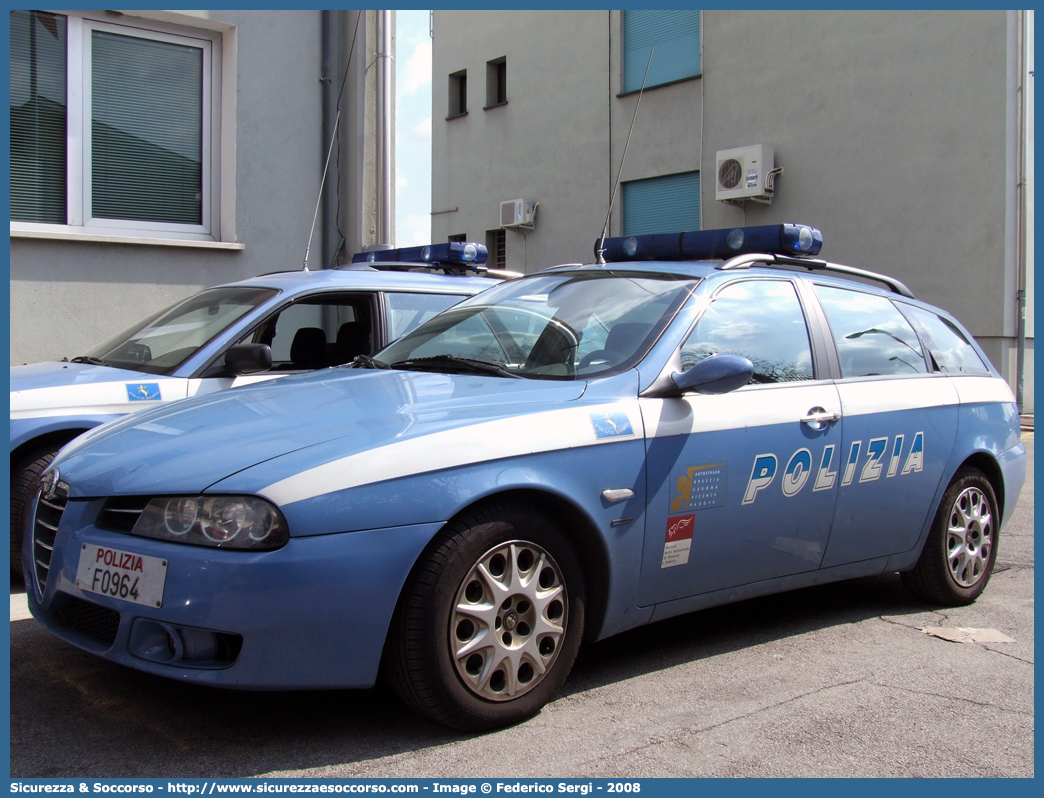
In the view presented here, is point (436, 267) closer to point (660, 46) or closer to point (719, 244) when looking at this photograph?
point (719, 244)

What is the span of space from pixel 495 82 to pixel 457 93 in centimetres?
145

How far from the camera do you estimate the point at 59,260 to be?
7.81 metres

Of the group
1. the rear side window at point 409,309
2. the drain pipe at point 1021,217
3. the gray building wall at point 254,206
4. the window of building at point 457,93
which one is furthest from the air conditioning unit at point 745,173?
the rear side window at point 409,309

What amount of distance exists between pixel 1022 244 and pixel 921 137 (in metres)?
2.23

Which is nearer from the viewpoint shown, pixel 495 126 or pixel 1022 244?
pixel 1022 244

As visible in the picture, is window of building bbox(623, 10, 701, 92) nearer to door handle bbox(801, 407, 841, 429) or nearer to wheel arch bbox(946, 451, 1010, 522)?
wheel arch bbox(946, 451, 1010, 522)

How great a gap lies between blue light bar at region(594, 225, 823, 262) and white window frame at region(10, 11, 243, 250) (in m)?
4.46

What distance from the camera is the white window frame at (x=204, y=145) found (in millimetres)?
8055

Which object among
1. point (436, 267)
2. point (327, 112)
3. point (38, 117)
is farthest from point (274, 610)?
point (327, 112)

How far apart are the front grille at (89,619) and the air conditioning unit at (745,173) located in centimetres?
1535

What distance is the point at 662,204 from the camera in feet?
62.7

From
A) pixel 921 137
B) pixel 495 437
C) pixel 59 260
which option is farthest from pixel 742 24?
pixel 495 437

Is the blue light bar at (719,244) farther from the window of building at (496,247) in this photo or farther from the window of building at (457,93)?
the window of building at (457,93)
